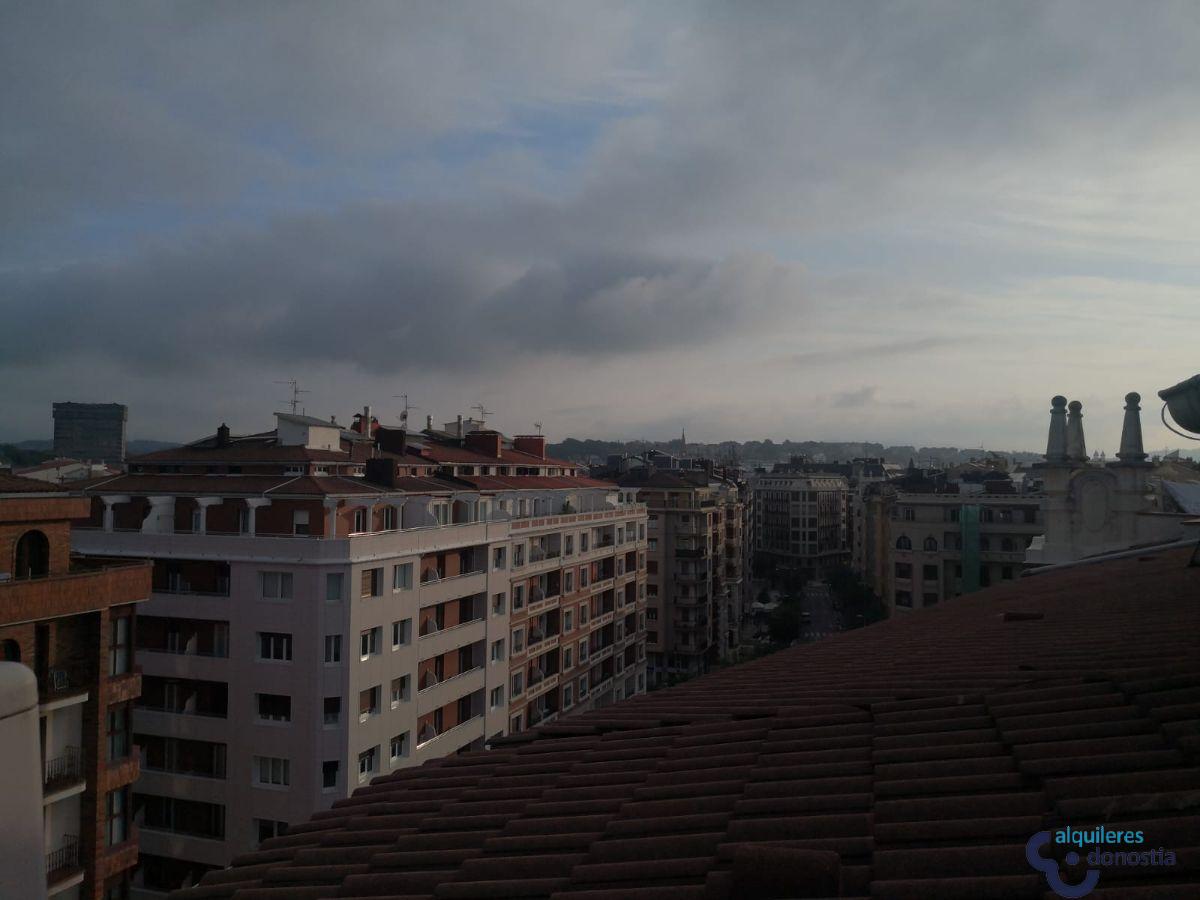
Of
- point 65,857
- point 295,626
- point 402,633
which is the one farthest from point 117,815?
point 402,633

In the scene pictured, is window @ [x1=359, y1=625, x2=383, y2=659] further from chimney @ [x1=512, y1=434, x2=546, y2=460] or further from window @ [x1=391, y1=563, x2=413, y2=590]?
chimney @ [x1=512, y1=434, x2=546, y2=460]

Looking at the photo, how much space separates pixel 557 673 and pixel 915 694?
36.0 m

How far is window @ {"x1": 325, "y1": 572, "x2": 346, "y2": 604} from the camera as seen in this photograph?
24.6m

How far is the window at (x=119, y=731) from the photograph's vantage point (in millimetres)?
19953

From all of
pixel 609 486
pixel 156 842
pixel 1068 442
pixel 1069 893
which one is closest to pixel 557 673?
pixel 609 486

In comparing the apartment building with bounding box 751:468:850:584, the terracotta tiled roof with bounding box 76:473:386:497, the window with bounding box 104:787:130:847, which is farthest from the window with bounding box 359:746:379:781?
the apartment building with bounding box 751:468:850:584

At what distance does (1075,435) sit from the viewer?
1961cm

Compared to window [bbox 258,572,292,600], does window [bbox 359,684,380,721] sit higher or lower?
lower

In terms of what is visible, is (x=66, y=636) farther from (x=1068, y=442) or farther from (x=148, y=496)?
(x=1068, y=442)

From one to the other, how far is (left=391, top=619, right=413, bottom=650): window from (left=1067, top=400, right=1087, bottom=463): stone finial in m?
20.8

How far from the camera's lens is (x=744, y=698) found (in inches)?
265

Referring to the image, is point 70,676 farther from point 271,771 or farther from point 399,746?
point 399,746

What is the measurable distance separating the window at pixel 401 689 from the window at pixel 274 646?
13.3ft

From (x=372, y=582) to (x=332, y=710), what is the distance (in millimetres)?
4082
